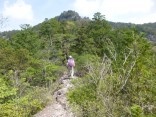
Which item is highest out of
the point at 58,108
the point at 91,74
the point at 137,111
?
the point at 91,74

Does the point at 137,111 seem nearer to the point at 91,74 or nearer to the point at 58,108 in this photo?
the point at 91,74

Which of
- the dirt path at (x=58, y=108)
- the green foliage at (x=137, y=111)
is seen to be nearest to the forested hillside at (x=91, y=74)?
the green foliage at (x=137, y=111)

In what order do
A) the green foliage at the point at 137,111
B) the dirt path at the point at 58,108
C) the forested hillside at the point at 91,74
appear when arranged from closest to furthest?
1. the green foliage at the point at 137,111
2. the forested hillside at the point at 91,74
3. the dirt path at the point at 58,108

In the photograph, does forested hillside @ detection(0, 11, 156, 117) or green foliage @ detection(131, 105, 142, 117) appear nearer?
green foliage @ detection(131, 105, 142, 117)

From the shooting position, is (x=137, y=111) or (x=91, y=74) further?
(x=91, y=74)

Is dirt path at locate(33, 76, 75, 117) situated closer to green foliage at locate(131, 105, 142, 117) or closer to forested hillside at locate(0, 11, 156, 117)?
forested hillside at locate(0, 11, 156, 117)

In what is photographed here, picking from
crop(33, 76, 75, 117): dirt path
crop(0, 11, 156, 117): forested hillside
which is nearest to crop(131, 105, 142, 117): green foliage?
crop(0, 11, 156, 117): forested hillside

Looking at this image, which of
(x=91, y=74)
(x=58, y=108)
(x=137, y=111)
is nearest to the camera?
(x=137, y=111)

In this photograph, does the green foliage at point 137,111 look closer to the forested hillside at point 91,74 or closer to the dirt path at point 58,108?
the forested hillside at point 91,74

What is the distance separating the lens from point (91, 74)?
12.6 meters

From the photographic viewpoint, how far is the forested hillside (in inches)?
435

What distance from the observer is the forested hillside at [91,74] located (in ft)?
36.2

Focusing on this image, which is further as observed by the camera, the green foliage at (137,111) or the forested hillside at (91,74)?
the forested hillside at (91,74)

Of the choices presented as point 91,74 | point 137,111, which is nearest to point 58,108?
point 91,74
